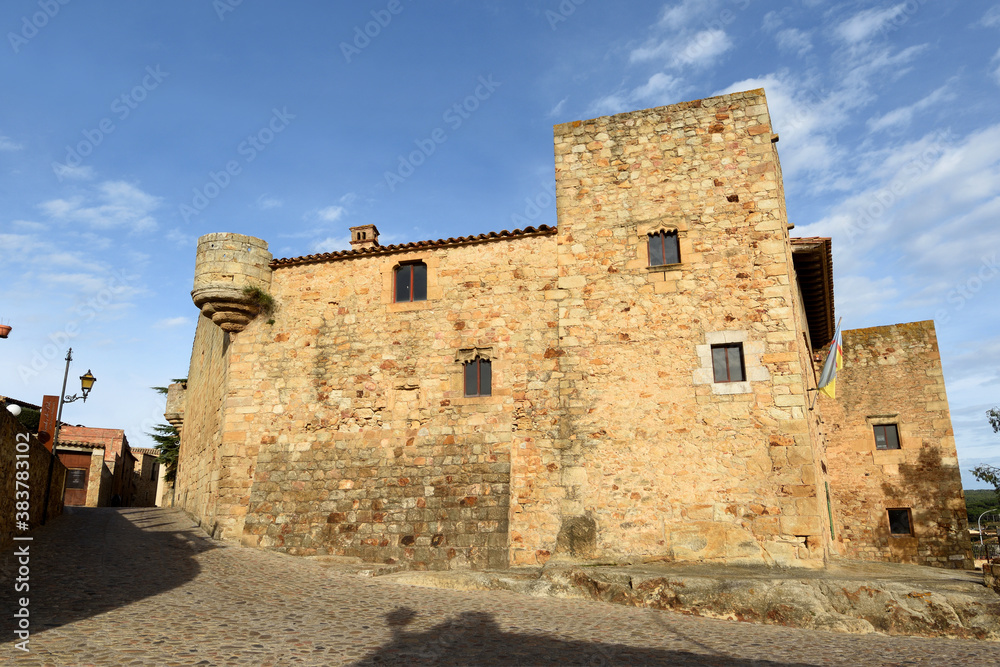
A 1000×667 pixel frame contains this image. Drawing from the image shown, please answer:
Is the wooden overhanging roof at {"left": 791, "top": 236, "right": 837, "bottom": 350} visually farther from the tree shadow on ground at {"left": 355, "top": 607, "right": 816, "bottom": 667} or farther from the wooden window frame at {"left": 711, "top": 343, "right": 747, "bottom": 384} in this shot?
the tree shadow on ground at {"left": 355, "top": 607, "right": 816, "bottom": 667}

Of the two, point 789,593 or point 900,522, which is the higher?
point 900,522

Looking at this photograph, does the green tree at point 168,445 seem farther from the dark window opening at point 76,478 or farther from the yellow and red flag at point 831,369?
the yellow and red flag at point 831,369

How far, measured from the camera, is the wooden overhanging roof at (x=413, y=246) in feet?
42.4

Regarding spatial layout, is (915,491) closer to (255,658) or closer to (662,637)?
(662,637)

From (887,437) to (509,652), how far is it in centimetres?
1497

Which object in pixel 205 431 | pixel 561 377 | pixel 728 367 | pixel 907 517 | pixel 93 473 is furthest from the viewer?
pixel 93 473

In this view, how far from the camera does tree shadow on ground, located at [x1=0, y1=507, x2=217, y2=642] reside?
6836 mm

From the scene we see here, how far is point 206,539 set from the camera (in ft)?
42.1

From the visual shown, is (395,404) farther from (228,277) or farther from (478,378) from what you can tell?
(228,277)

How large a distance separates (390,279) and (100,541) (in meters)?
7.25

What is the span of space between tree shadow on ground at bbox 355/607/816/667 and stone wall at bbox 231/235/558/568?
4548 mm

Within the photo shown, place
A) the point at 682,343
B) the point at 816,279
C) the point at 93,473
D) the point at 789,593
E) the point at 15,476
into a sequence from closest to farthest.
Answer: the point at 789,593 → the point at 15,476 → the point at 682,343 → the point at 816,279 → the point at 93,473

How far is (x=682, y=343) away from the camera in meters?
11.4

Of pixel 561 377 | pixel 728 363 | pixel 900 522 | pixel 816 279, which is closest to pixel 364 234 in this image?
pixel 561 377
